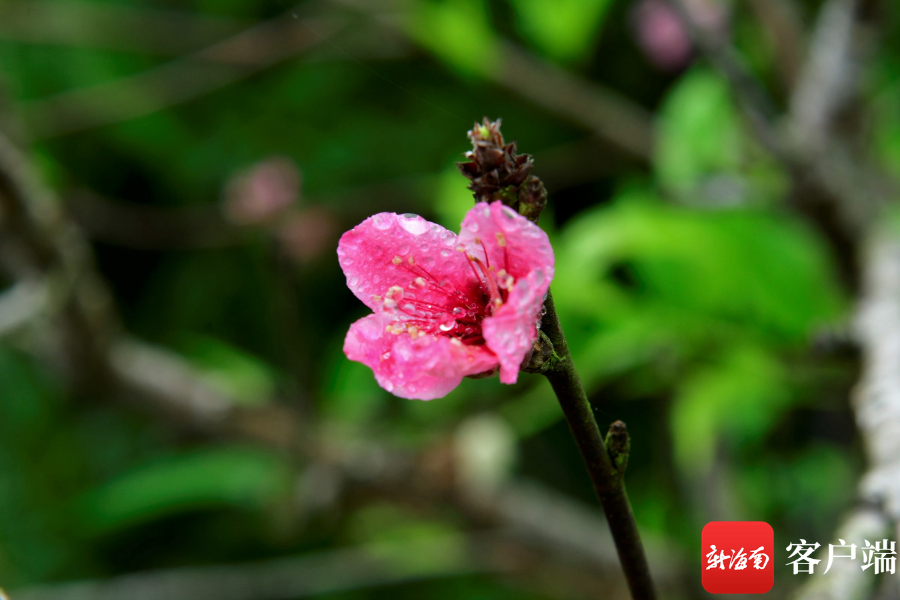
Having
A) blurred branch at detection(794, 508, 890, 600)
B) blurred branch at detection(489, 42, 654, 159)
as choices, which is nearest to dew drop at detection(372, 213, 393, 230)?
blurred branch at detection(794, 508, 890, 600)

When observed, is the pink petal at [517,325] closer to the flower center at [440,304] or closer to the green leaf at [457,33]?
the flower center at [440,304]

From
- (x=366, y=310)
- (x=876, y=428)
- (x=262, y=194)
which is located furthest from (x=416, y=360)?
(x=366, y=310)

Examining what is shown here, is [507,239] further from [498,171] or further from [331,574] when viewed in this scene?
[331,574]

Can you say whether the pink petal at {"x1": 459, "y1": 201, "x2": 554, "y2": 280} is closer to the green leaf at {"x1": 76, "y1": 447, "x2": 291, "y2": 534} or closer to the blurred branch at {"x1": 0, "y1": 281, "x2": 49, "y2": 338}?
the blurred branch at {"x1": 0, "y1": 281, "x2": 49, "y2": 338}

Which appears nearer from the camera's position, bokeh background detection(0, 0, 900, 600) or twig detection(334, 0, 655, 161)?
bokeh background detection(0, 0, 900, 600)

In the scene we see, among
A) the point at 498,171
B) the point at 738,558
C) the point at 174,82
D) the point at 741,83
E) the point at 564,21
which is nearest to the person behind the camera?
the point at 498,171

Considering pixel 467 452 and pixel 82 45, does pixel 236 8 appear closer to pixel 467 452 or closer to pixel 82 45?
pixel 82 45

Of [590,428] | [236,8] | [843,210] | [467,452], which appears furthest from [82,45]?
[590,428]
